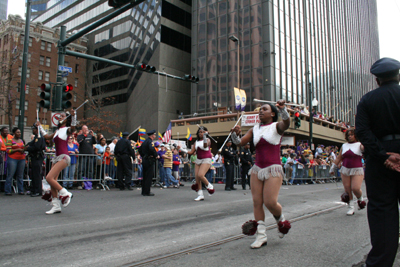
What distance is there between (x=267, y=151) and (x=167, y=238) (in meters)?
1.92

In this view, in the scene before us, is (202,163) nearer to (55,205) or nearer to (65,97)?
(55,205)

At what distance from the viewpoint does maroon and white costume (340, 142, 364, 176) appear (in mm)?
7199

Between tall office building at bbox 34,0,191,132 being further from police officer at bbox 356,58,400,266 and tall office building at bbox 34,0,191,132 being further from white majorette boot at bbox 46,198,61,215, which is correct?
police officer at bbox 356,58,400,266

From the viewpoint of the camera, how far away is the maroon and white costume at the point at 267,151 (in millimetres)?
4340

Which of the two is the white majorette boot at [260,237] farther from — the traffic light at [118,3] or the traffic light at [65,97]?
the traffic light at [65,97]

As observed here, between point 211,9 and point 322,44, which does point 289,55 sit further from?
point 322,44

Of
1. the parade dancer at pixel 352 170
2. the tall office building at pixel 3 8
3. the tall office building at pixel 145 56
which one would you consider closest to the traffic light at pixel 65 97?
the parade dancer at pixel 352 170

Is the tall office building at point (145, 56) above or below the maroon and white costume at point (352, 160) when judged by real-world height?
above

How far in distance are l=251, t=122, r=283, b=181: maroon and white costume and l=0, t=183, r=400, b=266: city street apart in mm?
990

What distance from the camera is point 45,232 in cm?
500

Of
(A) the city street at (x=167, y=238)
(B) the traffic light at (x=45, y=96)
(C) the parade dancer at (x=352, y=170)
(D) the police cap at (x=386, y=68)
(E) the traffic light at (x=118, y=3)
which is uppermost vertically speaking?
(E) the traffic light at (x=118, y=3)

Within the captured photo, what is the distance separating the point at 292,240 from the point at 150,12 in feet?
135

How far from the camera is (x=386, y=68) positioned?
3.01 meters

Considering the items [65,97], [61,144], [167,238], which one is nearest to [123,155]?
[65,97]
